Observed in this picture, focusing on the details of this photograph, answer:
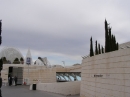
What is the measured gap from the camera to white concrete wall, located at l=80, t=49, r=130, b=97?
10109 mm

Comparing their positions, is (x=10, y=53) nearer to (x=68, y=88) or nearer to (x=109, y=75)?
(x=68, y=88)

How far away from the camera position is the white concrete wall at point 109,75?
10109 millimetres

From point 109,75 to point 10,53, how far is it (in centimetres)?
8864

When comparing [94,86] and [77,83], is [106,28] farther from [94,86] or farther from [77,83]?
[77,83]

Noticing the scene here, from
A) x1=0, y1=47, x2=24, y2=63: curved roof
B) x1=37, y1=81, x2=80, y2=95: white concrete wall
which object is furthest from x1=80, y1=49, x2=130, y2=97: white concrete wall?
x1=0, y1=47, x2=24, y2=63: curved roof

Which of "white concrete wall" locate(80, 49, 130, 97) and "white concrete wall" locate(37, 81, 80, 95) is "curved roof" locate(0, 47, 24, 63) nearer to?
"white concrete wall" locate(37, 81, 80, 95)

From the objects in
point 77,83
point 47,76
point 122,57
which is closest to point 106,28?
point 122,57

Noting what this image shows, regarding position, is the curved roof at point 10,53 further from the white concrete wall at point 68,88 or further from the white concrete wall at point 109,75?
the white concrete wall at point 109,75

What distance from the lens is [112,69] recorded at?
11469 mm

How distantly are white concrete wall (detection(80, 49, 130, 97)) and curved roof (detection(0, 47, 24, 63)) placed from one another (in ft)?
272

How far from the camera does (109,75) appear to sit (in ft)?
38.9

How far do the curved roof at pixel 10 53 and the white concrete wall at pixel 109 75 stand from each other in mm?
82805

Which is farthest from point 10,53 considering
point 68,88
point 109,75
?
point 109,75

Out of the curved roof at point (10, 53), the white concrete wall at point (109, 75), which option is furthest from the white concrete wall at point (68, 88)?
the curved roof at point (10, 53)
